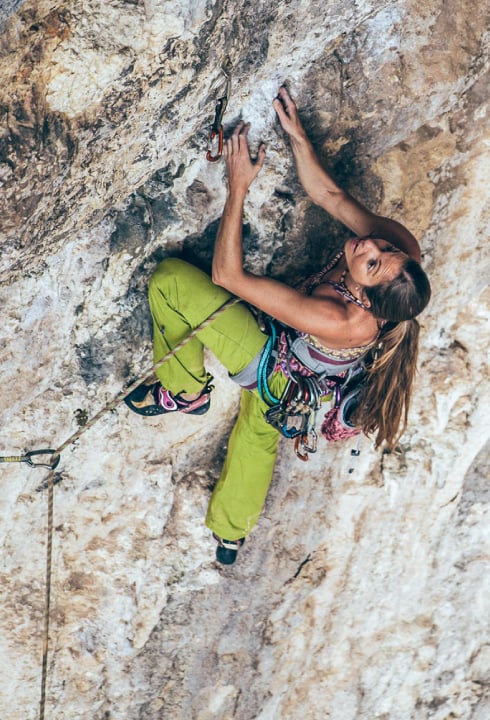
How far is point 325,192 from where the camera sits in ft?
10.9

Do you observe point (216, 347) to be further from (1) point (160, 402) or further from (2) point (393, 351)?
(2) point (393, 351)

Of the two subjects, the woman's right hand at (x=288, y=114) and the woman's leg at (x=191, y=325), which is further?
the woman's leg at (x=191, y=325)

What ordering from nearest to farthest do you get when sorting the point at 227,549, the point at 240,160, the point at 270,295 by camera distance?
1. the point at 270,295
2. the point at 240,160
3. the point at 227,549

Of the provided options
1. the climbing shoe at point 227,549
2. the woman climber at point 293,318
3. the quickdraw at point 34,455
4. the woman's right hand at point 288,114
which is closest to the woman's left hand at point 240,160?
the woman climber at point 293,318

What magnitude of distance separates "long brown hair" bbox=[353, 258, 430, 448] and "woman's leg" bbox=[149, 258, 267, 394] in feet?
2.06

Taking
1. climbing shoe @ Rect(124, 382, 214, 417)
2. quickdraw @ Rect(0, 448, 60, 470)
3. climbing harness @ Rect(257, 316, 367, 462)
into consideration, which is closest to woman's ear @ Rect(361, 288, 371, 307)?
climbing harness @ Rect(257, 316, 367, 462)

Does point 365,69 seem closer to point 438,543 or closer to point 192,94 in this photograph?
point 192,94

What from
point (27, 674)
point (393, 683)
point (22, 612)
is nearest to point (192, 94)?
point (22, 612)

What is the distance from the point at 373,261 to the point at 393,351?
556mm

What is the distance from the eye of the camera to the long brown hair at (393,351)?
2.71 meters

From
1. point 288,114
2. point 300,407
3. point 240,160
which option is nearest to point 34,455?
point 300,407

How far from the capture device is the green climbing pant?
129 inches

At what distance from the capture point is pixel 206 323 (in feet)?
10.8

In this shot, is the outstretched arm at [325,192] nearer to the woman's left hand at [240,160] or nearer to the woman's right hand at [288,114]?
the woman's right hand at [288,114]
